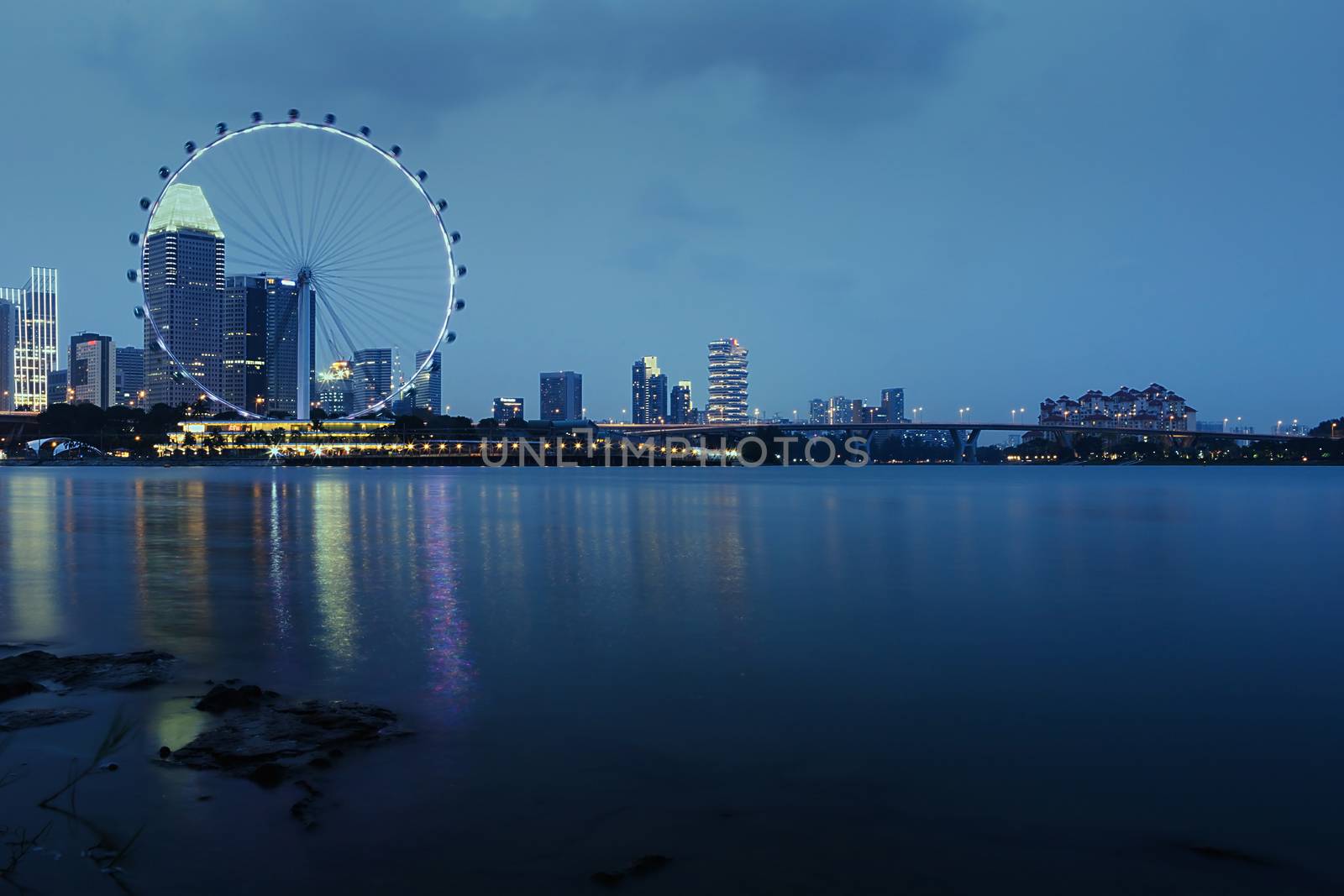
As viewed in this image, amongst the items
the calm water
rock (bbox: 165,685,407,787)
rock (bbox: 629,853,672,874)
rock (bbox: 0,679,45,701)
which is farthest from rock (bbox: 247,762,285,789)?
rock (bbox: 0,679,45,701)

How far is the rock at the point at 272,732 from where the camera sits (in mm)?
8578

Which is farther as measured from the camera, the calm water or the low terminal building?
the low terminal building

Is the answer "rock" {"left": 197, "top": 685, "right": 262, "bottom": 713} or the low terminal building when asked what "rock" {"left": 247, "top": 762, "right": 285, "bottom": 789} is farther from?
the low terminal building

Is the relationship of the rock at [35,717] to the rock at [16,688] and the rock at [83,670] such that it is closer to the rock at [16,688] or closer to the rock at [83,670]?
the rock at [16,688]

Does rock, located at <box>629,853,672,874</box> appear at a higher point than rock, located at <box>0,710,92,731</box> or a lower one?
lower

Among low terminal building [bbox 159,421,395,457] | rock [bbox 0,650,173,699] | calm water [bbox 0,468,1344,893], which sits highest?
low terminal building [bbox 159,421,395,457]

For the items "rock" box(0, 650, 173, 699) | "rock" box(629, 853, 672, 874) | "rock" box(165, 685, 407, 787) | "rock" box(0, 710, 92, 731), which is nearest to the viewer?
"rock" box(629, 853, 672, 874)

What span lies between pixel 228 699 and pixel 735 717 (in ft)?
17.0

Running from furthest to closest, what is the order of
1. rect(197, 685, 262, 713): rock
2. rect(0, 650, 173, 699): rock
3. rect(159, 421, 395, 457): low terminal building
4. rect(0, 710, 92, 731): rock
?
rect(159, 421, 395, 457): low terminal building → rect(0, 650, 173, 699): rock → rect(197, 685, 262, 713): rock → rect(0, 710, 92, 731): rock

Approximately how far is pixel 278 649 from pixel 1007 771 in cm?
958

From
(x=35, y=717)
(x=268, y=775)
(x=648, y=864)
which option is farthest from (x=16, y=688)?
(x=648, y=864)

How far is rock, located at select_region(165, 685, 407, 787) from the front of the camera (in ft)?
28.1

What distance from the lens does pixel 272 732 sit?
9508 millimetres

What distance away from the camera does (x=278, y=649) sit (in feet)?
45.2
